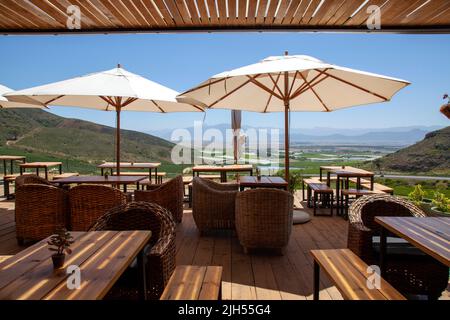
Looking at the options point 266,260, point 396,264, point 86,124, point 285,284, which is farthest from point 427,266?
point 86,124

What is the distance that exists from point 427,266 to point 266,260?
1.54m

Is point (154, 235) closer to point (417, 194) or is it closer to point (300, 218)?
point (300, 218)

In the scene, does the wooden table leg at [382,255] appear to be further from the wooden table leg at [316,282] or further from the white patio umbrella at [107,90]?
the white patio umbrella at [107,90]

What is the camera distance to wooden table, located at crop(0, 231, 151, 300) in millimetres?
1354

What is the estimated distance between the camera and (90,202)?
13.4 feet

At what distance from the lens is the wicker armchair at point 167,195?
4.93 m

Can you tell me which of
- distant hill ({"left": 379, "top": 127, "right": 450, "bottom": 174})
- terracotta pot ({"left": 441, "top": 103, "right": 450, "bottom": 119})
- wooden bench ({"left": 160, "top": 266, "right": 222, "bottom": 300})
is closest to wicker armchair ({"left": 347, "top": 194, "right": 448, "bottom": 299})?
terracotta pot ({"left": 441, "top": 103, "right": 450, "bottom": 119})

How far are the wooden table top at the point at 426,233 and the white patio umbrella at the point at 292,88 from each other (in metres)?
2.14

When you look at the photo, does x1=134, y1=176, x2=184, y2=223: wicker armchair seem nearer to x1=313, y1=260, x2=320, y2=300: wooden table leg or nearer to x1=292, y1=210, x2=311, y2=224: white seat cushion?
x1=292, y1=210, x2=311, y2=224: white seat cushion

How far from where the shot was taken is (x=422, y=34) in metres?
3.50

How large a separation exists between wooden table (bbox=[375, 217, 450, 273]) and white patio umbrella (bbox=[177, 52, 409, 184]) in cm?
214

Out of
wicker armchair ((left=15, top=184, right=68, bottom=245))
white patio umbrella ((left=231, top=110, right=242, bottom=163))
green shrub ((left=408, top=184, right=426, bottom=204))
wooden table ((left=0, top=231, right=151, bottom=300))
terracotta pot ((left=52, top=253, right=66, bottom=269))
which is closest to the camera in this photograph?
wooden table ((left=0, top=231, right=151, bottom=300))

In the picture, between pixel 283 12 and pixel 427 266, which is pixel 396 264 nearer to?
pixel 427 266

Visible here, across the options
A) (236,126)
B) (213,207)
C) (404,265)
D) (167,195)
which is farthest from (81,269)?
(236,126)
